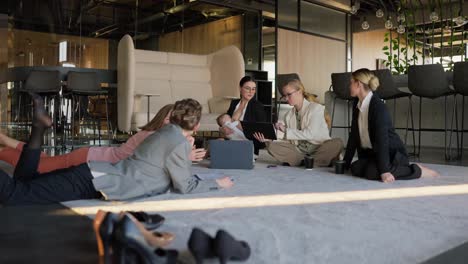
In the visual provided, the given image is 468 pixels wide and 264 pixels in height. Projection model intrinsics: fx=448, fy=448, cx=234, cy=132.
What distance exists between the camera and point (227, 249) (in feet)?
3.93

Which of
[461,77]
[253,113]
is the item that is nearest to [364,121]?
[253,113]

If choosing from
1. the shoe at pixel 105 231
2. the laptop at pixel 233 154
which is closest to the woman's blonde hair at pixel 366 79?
the laptop at pixel 233 154

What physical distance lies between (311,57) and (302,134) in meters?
5.79

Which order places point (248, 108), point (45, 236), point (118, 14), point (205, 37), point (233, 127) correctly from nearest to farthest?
point (45, 236) → point (233, 127) → point (248, 108) → point (118, 14) → point (205, 37)

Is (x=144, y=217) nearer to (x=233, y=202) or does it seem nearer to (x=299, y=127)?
(x=233, y=202)

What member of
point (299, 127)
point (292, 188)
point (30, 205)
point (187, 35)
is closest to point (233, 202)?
point (292, 188)

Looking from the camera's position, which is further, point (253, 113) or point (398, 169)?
point (253, 113)

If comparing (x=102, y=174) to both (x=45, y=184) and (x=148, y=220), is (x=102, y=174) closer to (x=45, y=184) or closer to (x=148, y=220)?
(x=45, y=184)

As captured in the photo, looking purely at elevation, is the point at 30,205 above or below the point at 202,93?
below

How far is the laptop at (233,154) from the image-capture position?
3.62 m

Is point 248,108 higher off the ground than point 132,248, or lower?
higher

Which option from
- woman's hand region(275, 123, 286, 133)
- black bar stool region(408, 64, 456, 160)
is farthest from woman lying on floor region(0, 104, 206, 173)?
black bar stool region(408, 64, 456, 160)

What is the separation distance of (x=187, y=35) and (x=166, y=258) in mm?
7586

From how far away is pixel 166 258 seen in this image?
118cm
